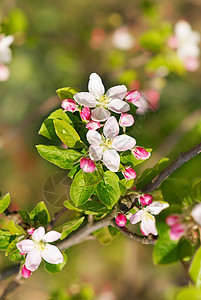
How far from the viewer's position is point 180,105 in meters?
2.43

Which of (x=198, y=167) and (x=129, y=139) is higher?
(x=129, y=139)

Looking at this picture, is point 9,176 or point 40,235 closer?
point 40,235

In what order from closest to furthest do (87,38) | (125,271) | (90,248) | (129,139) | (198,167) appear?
(129,139) < (198,167) < (87,38) < (125,271) < (90,248)

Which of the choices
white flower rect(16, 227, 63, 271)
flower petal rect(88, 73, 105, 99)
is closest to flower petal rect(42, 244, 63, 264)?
white flower rect(16, 227, 63, 271)

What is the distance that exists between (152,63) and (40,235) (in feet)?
3.42

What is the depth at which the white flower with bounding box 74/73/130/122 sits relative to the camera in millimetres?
731

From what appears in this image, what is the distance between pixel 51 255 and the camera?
775 mm

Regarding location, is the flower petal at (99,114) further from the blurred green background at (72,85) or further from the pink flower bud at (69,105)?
the blurred green background at (72,85)

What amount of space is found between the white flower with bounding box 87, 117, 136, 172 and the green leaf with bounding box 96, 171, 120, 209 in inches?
1.6

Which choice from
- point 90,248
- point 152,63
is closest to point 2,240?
point 152,63

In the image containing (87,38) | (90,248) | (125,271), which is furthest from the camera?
(90,248)

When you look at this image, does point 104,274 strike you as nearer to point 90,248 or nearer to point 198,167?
point 90,248

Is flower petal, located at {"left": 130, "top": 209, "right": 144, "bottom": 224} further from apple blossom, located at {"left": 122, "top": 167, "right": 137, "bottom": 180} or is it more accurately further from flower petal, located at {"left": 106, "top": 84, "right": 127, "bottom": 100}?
flower petal, located at {"left": 106, "top": 84, "right": 127, "bottom": 100}

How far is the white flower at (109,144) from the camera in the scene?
70cm
